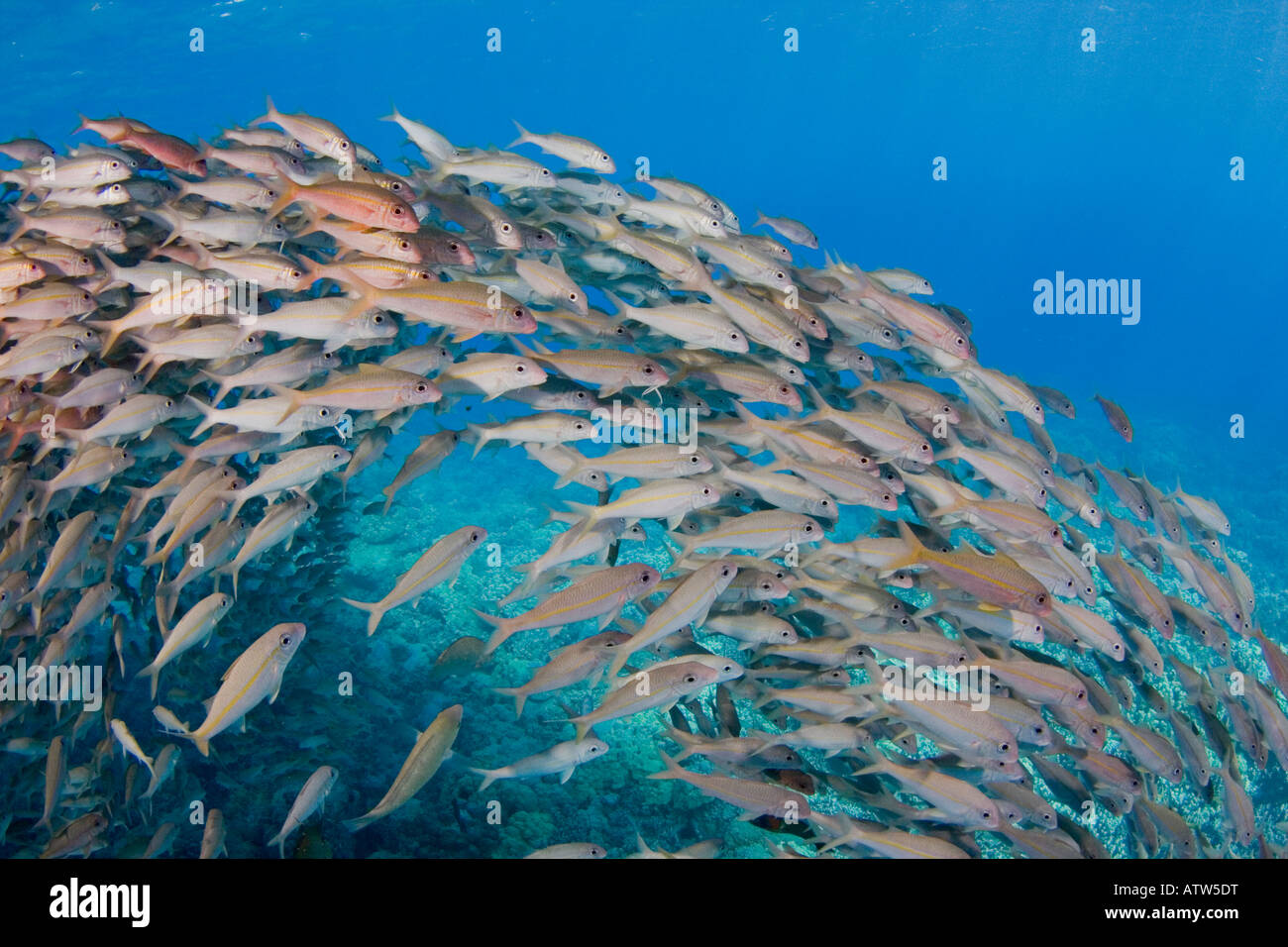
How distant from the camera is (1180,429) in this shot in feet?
106

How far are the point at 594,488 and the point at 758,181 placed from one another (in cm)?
15921

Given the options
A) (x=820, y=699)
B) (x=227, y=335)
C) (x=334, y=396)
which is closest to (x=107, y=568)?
(x=227, y=335)

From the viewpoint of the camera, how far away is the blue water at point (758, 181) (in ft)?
21.2

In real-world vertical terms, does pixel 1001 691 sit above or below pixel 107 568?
below

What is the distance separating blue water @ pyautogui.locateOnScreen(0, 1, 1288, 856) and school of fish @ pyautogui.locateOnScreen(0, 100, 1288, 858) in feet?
3.88

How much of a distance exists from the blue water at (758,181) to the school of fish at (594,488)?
1182 millimetres

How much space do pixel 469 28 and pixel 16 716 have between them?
6061cm

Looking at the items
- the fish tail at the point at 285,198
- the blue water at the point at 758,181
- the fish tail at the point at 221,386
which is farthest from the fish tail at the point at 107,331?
the blue water at the point at 758,181

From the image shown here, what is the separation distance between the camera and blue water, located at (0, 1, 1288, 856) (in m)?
6.46
